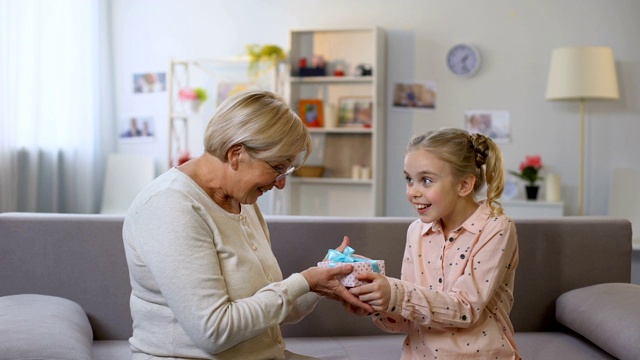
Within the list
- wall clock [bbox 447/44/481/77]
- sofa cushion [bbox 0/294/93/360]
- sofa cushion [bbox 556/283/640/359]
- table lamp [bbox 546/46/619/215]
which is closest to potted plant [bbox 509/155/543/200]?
table lamp [bbox 546/46/619/215]

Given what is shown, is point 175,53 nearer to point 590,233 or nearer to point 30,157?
point 30,157

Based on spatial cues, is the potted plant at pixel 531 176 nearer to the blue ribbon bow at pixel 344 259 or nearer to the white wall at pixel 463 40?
the white wall at pixel 463 40

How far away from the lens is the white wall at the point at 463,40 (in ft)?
19.0

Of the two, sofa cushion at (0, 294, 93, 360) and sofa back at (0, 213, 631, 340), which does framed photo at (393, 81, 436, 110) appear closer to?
sofa back at (0, 213, 631, 340)

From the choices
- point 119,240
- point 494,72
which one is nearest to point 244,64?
point 494,72

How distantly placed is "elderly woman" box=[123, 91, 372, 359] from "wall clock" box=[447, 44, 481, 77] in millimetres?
4271

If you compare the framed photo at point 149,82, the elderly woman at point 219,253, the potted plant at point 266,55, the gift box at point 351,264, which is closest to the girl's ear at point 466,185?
the gift box at point 351,264

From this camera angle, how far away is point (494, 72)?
5.95m

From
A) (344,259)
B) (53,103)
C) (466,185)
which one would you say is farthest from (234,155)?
(53,103)

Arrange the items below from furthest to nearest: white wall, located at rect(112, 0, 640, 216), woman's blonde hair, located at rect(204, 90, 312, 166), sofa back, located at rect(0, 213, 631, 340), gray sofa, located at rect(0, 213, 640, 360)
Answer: white wall, located at rect(112, 0, 640, 216), sofa back, located at rect(0, 213, 631, 340), gray sofa, located at rect(0, 213, 640, 360), woman's blonde hair, located at rect(204, 90, 312, 166)

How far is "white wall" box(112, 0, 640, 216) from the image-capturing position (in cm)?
580

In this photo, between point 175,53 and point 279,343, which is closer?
point 279,343

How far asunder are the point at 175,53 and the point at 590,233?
14.5 feet

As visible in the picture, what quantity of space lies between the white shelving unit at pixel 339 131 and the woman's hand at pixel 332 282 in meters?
3.97
